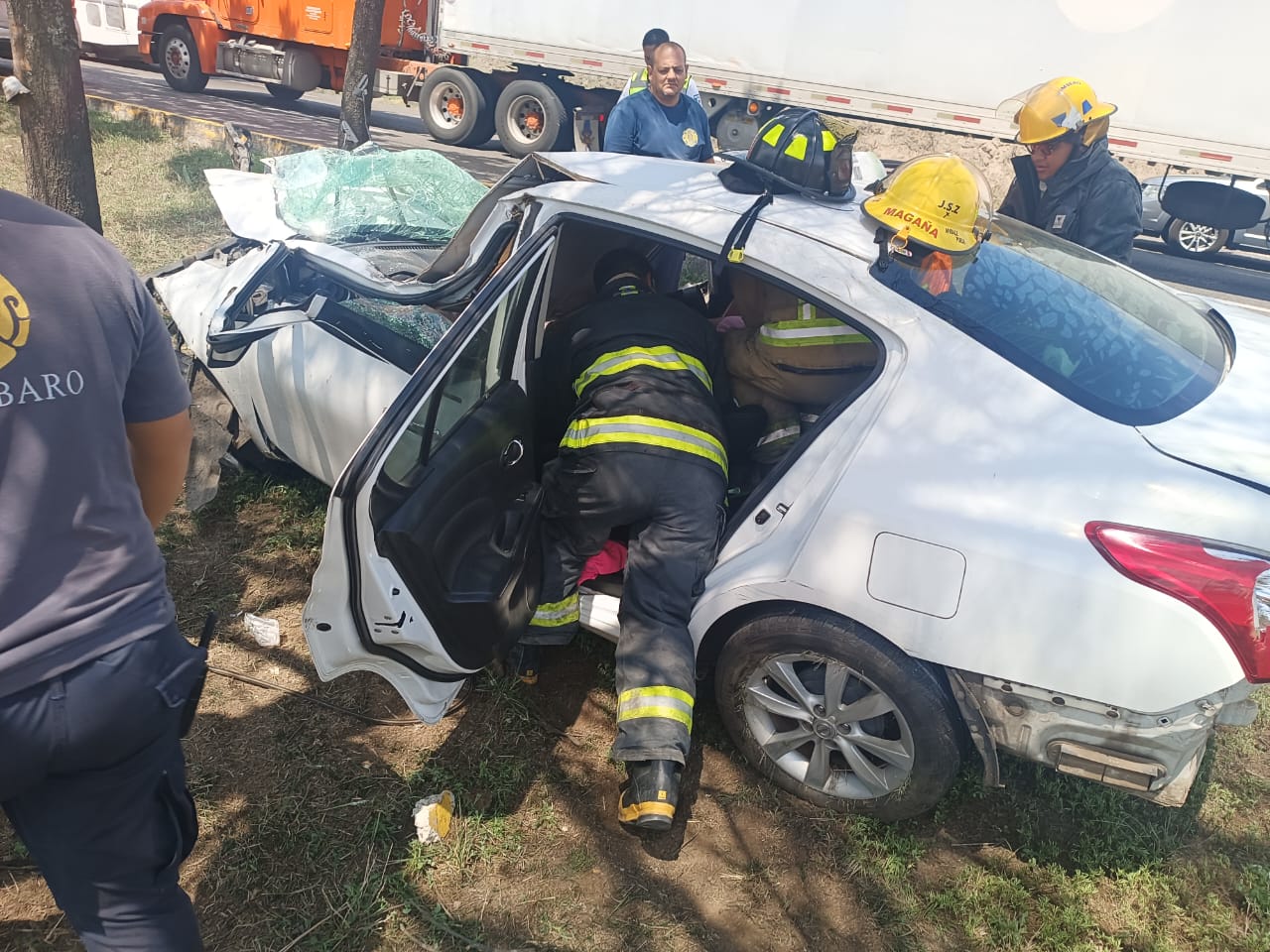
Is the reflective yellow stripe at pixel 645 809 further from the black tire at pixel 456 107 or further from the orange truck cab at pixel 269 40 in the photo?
the orange truck cab at pixel 269 40

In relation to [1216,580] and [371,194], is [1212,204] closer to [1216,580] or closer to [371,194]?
[371,194]

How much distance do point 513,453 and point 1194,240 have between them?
39.7ft

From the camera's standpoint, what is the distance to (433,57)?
1427cm

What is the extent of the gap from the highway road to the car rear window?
23.4 ft

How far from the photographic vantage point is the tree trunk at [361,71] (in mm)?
7594

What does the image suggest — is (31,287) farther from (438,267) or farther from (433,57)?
(433,57)

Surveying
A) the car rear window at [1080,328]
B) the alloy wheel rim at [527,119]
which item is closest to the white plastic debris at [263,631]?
the car rear window at [1080,328]

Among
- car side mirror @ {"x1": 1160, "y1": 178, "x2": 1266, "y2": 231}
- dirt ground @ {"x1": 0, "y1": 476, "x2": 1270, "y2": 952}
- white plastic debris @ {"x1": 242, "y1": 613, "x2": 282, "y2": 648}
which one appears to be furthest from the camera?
car side mirror @ {"x1": 1160, "y1": 178, "x2": 1266, "y2": 231}

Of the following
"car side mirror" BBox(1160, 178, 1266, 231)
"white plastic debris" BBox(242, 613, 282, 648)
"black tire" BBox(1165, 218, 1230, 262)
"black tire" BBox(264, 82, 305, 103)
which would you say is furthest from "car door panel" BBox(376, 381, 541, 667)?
"black tire" BBox(264, 82, 305, 103)

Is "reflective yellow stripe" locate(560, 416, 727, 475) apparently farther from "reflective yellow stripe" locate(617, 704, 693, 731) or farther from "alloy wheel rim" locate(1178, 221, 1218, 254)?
"alloy wheel rim" locate(1178, 221, 1218, 254)

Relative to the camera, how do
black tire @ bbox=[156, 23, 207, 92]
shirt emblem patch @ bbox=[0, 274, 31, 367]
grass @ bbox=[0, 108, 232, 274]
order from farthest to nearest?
black tire @ bbox=[156, 23, 207, 92] < grass @ bbox=[0, 108, 232, 274] < shirt emblem patch @ bbox=[0, 274, 31, 367]

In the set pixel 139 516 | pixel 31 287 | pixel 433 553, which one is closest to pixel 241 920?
pixel 433 553

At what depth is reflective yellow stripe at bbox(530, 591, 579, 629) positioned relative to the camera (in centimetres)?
279

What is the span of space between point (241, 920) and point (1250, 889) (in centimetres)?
261
